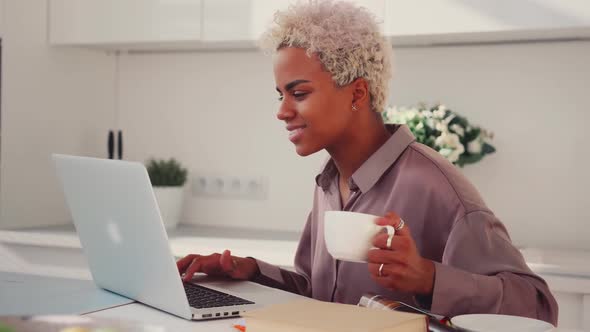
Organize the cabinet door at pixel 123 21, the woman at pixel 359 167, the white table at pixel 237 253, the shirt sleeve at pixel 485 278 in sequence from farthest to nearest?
1. the cabinet door at pixel 123 21
2. the white table at pixel 237 253
3. the woman at pixel 359 167
4. the shirt sleeve at pixel 485 278

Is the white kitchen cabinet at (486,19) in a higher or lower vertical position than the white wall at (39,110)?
higher

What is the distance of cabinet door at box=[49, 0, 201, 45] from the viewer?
259cm

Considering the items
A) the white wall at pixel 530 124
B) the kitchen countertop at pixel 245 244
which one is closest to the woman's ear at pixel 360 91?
the kitchen countertop at pixel 245 244

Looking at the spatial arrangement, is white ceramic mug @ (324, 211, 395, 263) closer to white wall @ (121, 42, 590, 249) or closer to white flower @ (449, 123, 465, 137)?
white flower @ (449, 123, 465, 137)

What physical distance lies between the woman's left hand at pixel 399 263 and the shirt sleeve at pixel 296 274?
0.44 meters

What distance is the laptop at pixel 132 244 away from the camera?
105cm

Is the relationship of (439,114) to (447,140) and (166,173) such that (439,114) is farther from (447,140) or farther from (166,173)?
(166,173)

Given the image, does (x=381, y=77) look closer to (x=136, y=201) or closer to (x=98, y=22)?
(x=136, y=201)

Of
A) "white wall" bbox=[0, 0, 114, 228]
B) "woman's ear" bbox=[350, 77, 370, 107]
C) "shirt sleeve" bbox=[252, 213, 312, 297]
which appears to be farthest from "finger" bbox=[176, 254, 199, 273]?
"white wall" bbox=[0, 0, 114, 228]

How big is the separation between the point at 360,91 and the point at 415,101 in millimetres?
1244

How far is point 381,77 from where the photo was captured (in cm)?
146

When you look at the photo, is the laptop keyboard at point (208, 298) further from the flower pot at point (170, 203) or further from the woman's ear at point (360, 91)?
the flower pot at point (170, 203)

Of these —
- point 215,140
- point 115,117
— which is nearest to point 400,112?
point 215,140

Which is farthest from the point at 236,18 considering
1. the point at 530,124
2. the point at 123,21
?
the point at 530,124
